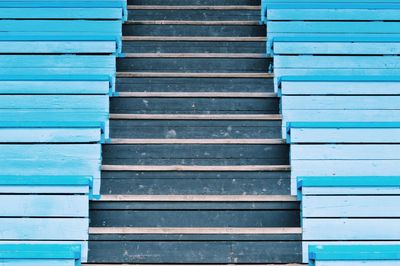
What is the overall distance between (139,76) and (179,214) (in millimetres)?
821

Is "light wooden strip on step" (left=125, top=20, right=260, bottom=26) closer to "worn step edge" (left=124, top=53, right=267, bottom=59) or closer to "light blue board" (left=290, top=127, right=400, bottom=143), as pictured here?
"worn step edge" (left=124, top=53, right=267, bottom=59)

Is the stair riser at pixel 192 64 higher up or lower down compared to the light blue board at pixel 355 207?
higher up

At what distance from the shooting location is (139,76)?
2.94 m

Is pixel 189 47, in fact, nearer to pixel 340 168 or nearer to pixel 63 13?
pixel 63 13

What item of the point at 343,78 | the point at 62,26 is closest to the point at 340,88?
the point at 343,78

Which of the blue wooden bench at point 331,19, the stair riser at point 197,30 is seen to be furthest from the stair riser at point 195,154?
the stair riser at point 197,30

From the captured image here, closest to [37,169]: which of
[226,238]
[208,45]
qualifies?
[226,238]

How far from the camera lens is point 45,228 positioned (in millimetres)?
2197

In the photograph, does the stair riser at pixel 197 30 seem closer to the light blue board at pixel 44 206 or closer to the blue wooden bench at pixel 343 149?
the blue wooden bench at pixel 343 149

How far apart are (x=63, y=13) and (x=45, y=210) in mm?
1403

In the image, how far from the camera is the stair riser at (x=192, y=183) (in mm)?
2449

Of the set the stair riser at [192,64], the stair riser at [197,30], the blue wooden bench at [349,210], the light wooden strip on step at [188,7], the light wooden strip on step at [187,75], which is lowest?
the blue wooden bench at [349,210]

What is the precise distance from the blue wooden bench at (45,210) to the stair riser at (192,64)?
95 centimetres

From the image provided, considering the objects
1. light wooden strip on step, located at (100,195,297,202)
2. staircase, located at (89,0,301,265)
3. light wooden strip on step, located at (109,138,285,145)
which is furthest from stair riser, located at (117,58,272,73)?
light wooden strip on step, located at (100,195,297,202)
